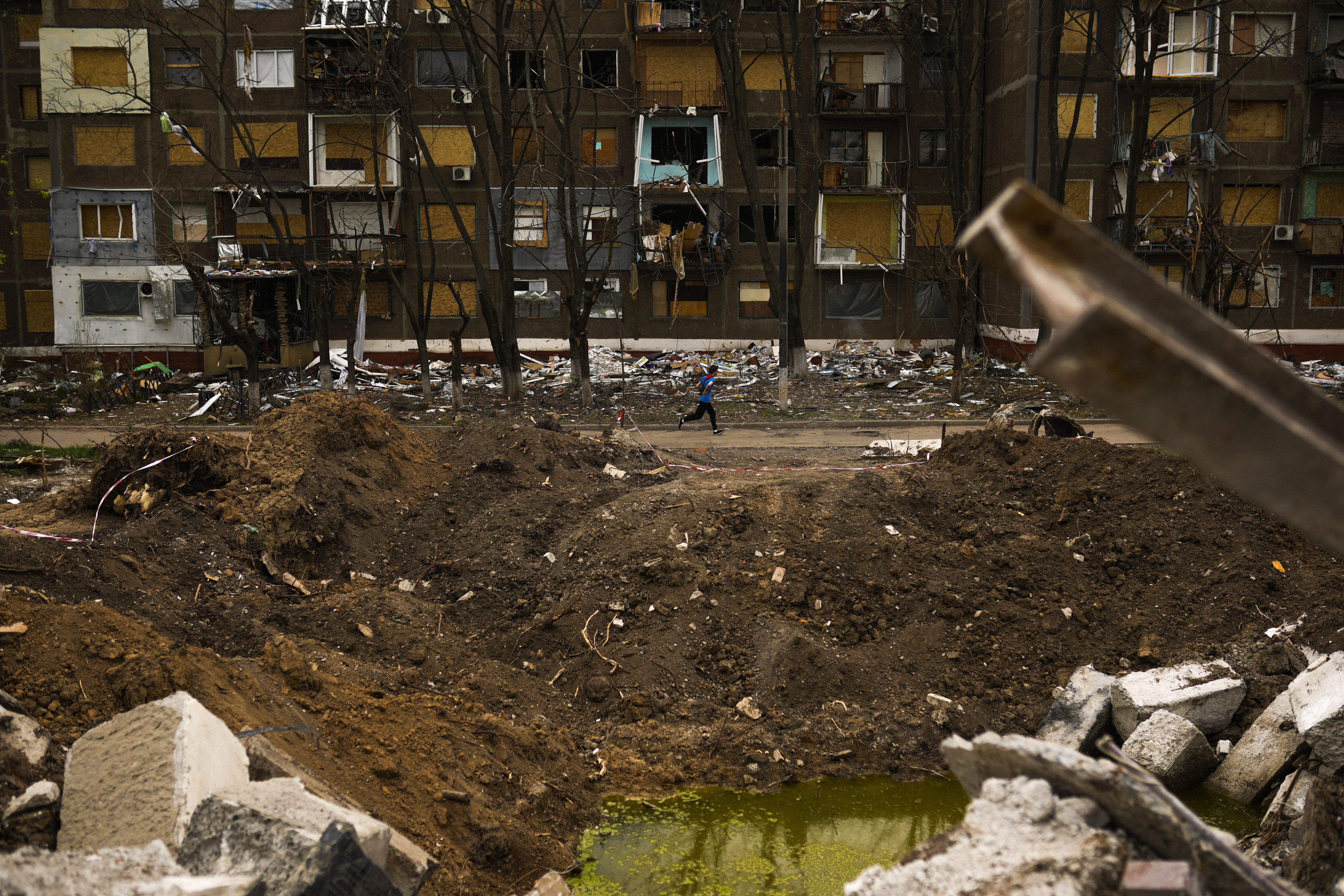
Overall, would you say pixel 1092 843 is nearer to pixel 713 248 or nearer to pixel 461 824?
pixel 461 824

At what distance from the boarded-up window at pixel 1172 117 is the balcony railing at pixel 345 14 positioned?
76.9 feet

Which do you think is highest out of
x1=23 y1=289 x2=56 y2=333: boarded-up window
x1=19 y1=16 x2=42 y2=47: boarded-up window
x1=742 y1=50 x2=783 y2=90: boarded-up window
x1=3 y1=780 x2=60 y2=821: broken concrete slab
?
x1=19 y1=16 x2=42 y2=47: boarded-up window

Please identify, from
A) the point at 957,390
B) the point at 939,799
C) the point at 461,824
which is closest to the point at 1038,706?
the point at 939,799

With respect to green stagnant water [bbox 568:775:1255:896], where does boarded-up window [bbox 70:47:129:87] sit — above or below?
above

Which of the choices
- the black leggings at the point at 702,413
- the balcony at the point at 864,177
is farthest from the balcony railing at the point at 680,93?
the black leggings at the point at 702,413

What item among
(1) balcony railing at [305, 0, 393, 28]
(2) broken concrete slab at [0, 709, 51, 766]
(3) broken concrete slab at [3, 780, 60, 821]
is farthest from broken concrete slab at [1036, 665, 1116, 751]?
(1) balcony railing at [305, 0, 393, 28]

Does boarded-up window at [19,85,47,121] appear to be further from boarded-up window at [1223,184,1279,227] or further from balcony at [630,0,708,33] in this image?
boarded-up window at [1223,184,1279,227]

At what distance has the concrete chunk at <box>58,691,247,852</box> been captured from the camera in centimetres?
421

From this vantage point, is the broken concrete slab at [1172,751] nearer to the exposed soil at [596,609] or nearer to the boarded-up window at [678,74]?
the exposed soil at [596,609]

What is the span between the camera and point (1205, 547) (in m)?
9.59

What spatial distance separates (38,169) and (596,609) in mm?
36911

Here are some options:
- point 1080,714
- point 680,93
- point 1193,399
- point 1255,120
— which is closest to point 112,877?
point 1193,399

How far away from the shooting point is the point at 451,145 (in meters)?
33.3

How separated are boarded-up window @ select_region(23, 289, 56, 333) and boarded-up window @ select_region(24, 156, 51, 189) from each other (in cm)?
389
